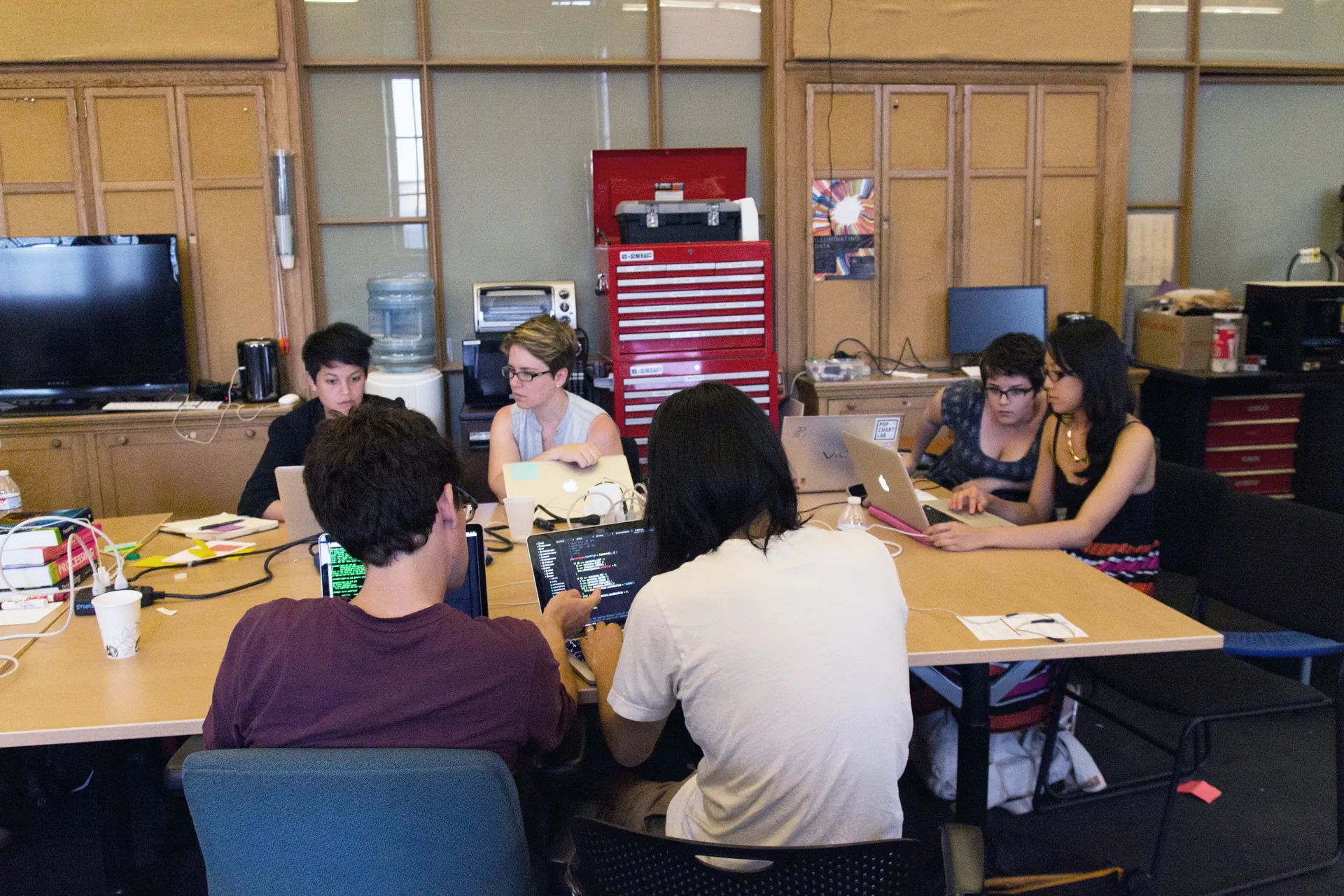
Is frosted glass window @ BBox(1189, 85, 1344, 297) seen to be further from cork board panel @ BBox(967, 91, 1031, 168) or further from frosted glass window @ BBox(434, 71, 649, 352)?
frosted glass window @ BBox(434, 71, 649, 352)

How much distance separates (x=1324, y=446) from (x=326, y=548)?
457 cm

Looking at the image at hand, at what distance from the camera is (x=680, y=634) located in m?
1.41

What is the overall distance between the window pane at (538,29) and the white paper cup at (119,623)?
11.2ft

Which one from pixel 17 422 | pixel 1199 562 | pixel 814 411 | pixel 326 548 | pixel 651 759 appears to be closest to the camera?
pixel 326 548

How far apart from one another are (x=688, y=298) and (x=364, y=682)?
3.11 meters

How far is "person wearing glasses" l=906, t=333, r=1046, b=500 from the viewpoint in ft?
9.75

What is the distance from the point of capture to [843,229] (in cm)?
489

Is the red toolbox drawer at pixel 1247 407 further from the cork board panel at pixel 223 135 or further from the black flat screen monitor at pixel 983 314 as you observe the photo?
the cork board panel at pixel 223 135

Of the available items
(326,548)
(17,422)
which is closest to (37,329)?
(17,422)

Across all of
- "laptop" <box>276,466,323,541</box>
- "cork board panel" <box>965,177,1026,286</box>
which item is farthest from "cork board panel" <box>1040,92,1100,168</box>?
"laptop" <box>276,466,323,541</box>

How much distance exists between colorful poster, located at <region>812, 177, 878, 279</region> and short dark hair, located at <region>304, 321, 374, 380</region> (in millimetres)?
2448

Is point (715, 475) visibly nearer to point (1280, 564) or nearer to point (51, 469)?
point (1280, 564)

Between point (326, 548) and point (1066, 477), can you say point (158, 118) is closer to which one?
point (326, 548)

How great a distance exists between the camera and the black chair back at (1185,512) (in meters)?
2.73
